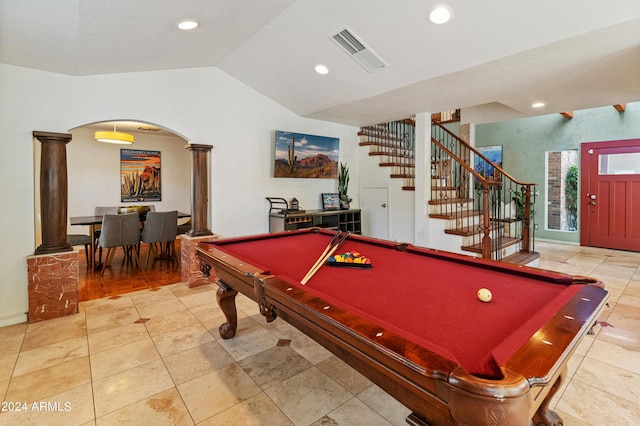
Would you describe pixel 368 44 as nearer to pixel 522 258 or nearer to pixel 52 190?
pixel 52 190

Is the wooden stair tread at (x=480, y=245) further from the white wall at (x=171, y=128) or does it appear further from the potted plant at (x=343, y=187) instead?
the white wall at (x=171, y=128)

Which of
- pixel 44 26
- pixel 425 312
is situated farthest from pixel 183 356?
pixel 44 26

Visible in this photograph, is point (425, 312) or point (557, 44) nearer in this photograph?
point (425, 312)

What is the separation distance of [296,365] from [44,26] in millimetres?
3159

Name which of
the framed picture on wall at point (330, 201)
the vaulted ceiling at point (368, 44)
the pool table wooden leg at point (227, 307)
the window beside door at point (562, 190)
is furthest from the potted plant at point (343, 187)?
the window beside door at point (562, 190)

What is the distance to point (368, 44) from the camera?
10.1 feet

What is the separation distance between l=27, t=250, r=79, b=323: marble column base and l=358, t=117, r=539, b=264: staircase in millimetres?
4663

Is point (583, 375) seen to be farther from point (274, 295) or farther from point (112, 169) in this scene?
point (112, 169)

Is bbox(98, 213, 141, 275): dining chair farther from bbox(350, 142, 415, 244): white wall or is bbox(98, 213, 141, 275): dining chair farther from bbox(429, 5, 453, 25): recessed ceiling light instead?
bbox(429, 5, 453, 25): recessed ceiling light

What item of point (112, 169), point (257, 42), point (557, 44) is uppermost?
point (257, 42)

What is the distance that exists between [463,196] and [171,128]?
516 cm

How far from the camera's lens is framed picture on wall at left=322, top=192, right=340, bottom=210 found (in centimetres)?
553

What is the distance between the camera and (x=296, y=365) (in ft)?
7.64

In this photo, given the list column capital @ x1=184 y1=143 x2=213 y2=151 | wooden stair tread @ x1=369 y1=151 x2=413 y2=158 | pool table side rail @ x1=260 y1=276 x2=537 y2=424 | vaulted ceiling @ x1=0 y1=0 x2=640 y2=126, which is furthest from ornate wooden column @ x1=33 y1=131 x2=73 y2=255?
wooden stair tread @ x1=369 y1=151 x2=413 y2=158
